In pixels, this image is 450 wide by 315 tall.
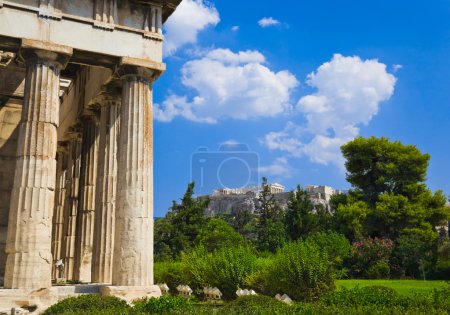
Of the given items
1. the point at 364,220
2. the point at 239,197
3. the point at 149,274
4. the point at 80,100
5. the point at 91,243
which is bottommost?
the point at 149,274

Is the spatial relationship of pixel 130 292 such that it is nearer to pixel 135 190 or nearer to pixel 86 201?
pixel 135 190

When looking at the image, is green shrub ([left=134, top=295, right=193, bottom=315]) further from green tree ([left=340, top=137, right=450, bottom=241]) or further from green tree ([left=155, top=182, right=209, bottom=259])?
green tree ([left=155, top=182, right=209, bottom=259])

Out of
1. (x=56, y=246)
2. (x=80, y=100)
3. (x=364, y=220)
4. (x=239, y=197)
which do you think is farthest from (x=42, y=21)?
(x=239, y=197)

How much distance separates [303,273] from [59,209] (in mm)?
12720

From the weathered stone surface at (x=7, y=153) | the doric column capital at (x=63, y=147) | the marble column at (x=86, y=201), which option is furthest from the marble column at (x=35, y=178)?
the doric column capital at (x=63, y=147)

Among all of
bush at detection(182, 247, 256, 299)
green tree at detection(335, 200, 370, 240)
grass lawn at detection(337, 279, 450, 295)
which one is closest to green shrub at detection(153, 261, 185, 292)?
bush at detection(182, 247, 256, 299)

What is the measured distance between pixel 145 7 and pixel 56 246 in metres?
12.6

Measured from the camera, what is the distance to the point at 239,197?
522 ft

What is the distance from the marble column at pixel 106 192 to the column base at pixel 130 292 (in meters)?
2.61

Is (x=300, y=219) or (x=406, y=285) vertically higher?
(x=300, y=219)

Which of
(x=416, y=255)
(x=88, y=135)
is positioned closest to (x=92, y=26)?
(x=88, y=135)

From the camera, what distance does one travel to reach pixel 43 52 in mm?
13945

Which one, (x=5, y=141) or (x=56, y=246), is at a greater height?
(x=5, y=141)

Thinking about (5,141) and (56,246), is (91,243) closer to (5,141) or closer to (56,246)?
(56,246)
